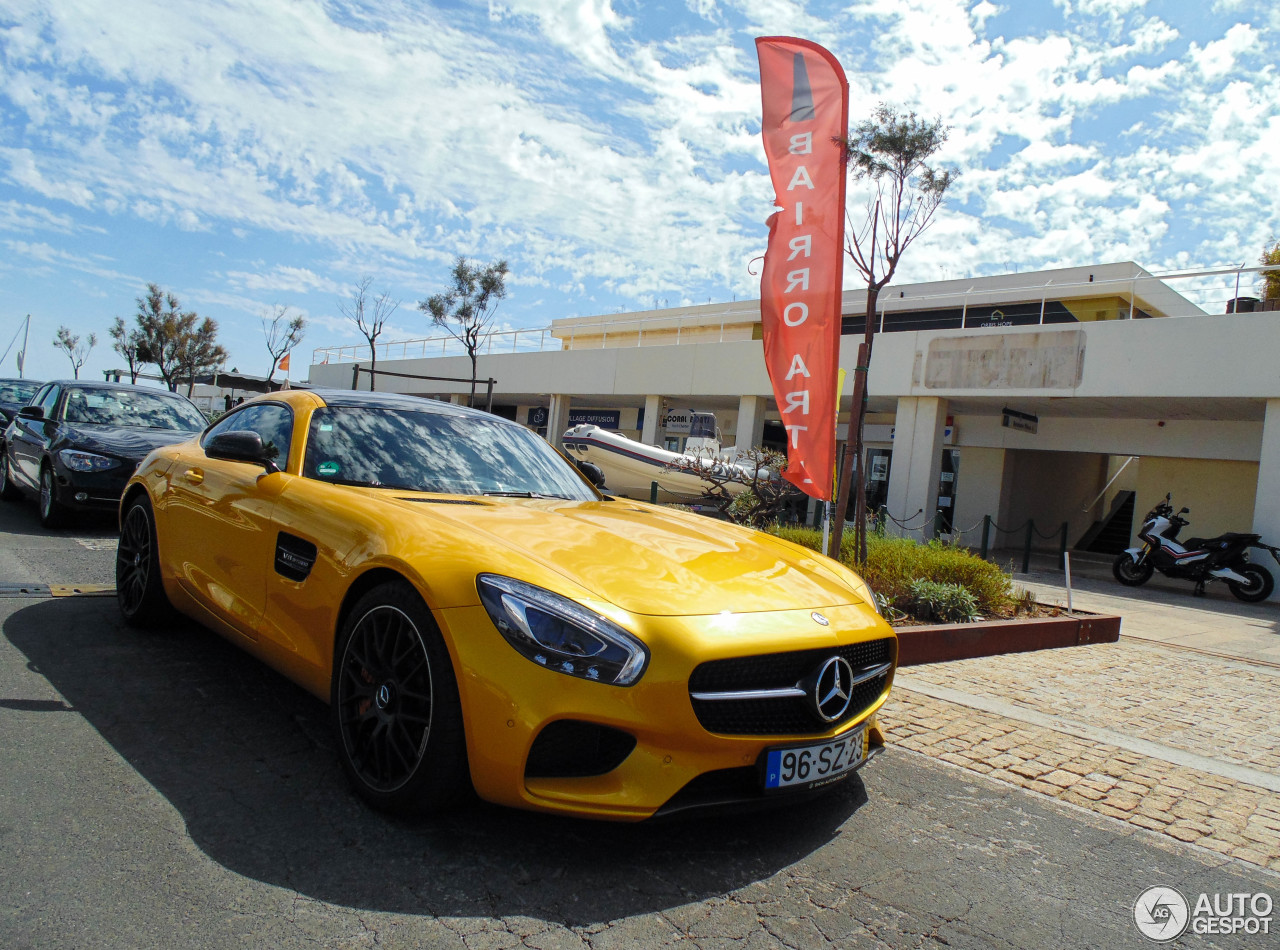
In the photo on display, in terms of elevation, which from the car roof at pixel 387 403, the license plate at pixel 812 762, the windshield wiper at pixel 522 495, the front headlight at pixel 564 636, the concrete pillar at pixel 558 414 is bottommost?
the license plate at pixel 812 762

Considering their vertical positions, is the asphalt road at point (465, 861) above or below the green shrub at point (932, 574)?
below

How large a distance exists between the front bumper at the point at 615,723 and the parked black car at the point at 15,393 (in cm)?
1479

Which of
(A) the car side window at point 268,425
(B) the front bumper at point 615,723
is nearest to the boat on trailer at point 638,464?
(A) the car side window at point 268,425

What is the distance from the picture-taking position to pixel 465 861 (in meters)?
2.44

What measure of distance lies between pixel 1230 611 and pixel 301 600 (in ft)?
41.3

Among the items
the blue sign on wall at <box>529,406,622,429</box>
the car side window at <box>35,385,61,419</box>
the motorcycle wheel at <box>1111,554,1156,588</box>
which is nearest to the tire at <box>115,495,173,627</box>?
the car side window at <box>35,385,61,419</box>

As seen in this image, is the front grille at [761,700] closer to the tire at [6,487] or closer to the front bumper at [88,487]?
the front bumper at [88,487]

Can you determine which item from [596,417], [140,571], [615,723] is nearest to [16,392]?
[140,571]

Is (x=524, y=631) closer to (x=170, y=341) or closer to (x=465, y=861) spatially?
(x=465, y=861)

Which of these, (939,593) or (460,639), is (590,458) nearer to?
(939,593)

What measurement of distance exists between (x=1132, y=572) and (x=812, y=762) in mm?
13705

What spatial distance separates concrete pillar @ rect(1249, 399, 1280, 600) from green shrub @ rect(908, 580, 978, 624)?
9554mm

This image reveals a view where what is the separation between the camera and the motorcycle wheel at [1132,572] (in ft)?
45.5

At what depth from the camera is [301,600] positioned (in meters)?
3.12
